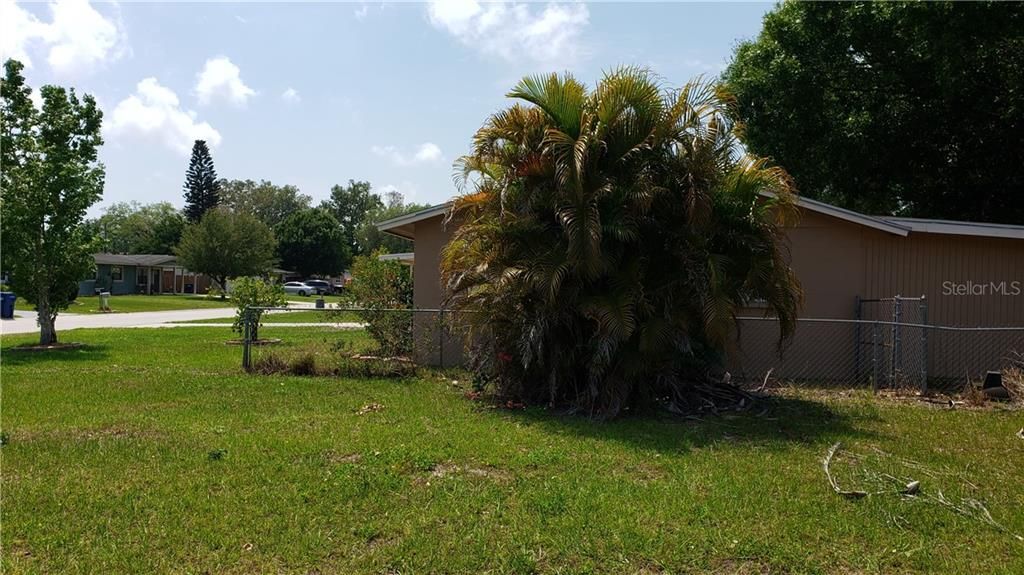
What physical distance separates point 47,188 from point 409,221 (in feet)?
27.1

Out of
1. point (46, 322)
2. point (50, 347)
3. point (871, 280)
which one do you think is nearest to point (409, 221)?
point (871, 280)

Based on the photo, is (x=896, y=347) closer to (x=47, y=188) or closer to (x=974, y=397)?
(x=974, y=397)

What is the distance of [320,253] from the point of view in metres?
65.8

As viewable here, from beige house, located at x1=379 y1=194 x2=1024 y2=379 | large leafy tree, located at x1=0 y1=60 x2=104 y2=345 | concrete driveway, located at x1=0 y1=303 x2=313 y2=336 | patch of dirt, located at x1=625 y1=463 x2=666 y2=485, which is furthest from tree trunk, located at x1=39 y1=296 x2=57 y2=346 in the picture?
patch of dirt, located at x1=625 y1=463 x2=666 y2=485

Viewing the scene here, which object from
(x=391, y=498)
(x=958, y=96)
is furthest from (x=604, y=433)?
(x=958, y=96)

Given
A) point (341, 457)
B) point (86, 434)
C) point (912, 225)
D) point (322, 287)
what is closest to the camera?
point (341, 457)

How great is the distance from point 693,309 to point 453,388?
144 inches

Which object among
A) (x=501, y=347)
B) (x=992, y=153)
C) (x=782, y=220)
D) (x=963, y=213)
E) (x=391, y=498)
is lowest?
(x=391, y=498)

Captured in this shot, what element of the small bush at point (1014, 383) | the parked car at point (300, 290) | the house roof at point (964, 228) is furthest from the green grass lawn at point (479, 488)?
the parked car at point (300, 290)

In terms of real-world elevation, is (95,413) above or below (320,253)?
below

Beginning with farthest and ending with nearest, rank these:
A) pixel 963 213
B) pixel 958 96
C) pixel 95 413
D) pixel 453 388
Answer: pixel 963 213, pixel 958 96, pixel 453 388, pixel 95 413

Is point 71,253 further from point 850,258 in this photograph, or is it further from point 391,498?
point 850,258

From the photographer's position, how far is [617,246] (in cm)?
844

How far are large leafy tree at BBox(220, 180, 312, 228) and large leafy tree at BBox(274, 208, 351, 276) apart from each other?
61.8 feet
